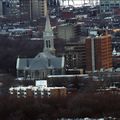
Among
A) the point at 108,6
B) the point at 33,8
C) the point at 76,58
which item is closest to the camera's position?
the point at 76,58

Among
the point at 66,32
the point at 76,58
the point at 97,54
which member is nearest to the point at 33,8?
the point at 66,32

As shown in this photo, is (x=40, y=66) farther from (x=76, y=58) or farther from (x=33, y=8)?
(x=33, y=8)

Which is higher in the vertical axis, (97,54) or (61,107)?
(61,107)

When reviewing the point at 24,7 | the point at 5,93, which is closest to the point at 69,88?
the point at 5,93

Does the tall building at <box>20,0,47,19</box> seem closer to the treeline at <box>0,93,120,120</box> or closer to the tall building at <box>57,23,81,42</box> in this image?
the tall building at <box>57,23,81,42</box>

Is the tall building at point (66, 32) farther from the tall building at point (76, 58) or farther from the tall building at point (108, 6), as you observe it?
the tall building at point (108, 6)

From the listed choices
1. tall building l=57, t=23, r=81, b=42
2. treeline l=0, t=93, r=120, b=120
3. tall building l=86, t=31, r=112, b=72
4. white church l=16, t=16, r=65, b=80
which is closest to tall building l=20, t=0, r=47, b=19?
tall building l=57, t=23, r=81, b=42

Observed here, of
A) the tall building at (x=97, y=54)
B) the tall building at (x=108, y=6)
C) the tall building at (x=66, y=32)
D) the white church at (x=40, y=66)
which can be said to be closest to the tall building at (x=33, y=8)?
the tall building at (x=108, y=6)
